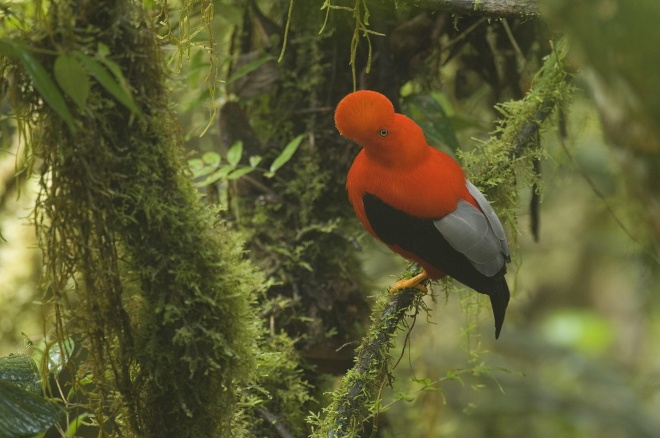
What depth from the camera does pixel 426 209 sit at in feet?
7.43

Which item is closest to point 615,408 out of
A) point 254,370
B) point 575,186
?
point 575,186

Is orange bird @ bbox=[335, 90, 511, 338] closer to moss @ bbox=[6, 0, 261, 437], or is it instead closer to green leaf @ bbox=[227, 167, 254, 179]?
green leaf @ bbox=[227, 167, 254, 179]

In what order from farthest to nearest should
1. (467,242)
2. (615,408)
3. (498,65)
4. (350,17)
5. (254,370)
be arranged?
(615,408), (498,65), (350,17), (467,242), (254,370)

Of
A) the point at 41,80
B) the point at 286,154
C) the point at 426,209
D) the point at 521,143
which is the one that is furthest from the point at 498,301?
the point at 41,80

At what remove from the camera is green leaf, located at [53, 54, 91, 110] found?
1.40 m

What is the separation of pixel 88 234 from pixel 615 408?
4524mm

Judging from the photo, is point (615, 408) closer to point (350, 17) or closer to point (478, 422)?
point (478, 422)

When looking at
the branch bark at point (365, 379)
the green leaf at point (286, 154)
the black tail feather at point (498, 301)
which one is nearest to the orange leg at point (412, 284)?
the branch bark at point (365, 379)

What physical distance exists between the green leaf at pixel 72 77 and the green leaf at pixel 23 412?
72 cm

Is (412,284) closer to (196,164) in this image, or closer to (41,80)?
(196,164)

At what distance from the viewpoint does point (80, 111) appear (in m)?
1.46

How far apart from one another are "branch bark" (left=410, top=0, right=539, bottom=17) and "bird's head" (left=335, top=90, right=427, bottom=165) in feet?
1.09

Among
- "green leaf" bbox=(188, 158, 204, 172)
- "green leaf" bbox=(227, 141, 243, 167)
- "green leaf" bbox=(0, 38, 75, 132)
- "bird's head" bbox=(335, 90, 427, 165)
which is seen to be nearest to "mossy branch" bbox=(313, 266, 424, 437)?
A: "bird's head" bbox=(335, 90, 427, 165)

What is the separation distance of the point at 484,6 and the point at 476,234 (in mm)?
722
